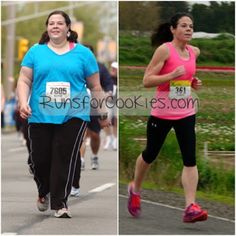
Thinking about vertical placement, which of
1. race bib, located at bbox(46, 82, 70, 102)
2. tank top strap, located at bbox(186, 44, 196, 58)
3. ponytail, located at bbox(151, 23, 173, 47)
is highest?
ponytail, located at bbox(151, 23, 173, 47)

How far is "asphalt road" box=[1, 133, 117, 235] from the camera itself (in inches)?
348

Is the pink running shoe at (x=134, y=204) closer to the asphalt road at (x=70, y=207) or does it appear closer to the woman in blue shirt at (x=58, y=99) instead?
the asphalt road at (x=70, y=207)

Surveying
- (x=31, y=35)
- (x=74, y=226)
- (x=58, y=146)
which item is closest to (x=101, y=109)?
(x=58, y=146)

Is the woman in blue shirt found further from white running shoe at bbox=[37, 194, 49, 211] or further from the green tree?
the green tree

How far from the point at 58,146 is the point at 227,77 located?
1.59 m

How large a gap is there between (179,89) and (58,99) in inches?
46.2

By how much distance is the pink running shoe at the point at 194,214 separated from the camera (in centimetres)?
853

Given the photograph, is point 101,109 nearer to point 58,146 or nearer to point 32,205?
point 58,146

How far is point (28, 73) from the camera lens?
30.7 feet

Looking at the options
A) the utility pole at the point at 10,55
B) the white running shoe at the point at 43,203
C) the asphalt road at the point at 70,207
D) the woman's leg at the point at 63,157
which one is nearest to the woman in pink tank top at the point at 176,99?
the asphalt road at the point at 70,207

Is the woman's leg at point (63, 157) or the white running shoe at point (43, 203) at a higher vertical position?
the woman's leg at point (63, 157)

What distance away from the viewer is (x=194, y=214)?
8.55 metres

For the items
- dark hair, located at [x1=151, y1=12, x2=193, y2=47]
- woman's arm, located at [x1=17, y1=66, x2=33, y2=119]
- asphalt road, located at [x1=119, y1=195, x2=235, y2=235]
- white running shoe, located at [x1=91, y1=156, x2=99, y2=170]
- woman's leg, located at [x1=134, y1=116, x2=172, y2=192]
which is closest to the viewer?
asphalt road, located at [x1=119, y1=195, x2=235, y2=235]

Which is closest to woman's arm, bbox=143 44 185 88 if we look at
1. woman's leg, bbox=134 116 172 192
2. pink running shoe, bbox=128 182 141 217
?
woman's leg, bbox=134 116 172 192
